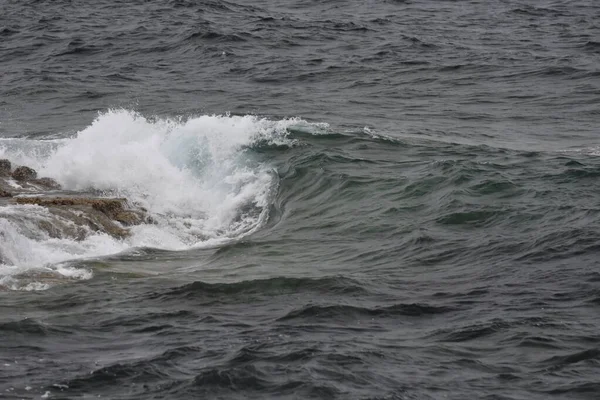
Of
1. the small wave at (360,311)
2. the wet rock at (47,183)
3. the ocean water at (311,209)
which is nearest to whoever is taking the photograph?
the ocean water at (311,209)

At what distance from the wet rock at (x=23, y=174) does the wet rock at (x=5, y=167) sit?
0.45ft

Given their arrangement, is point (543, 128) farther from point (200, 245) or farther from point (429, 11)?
point (429, 11)

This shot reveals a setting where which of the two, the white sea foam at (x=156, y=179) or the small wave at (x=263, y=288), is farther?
the white sea foam at (x=156, y=179)

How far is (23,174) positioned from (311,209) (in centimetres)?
546

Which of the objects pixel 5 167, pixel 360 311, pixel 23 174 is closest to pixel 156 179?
pixel 23 174

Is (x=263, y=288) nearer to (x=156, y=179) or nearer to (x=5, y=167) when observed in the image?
(x=156, y=179)

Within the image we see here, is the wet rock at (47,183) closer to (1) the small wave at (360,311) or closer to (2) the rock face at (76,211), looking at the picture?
(2) the rock face at (76,211)

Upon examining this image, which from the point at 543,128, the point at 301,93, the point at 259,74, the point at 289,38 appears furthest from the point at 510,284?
the point at 289,38

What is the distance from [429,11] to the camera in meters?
34.3

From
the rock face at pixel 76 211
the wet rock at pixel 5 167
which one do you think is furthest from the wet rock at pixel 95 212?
the wet rock at pixel 5 167

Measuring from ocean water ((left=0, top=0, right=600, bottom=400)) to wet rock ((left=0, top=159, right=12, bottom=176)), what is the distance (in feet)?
1.97

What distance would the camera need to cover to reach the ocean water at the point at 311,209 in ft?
30.3

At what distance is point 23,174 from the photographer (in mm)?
17906

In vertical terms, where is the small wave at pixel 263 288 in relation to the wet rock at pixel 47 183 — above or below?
above
